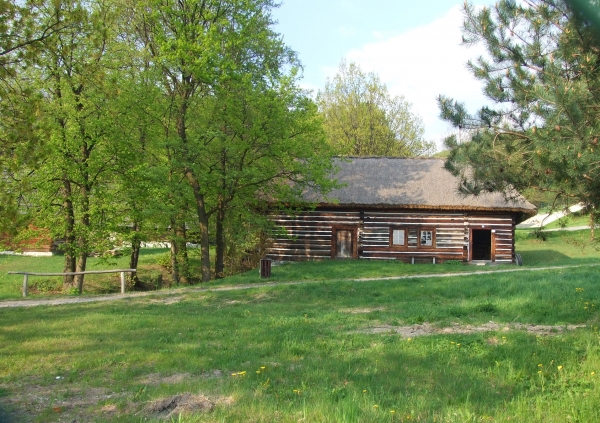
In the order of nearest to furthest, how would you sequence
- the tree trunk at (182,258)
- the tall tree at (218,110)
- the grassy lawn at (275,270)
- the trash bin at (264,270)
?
1. the tall tree at (218,110)
2. the trash bin at (264,270)
3. the grassy lawn at (275,270)
4. the tree trunk at (182,258)

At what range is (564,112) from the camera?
6227 millimetres

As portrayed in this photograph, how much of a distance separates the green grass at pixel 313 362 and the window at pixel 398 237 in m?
14.5

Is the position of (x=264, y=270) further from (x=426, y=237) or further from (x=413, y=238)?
(x=426, y=237)

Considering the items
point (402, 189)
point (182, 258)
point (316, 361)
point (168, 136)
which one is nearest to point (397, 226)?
point (402, 189)

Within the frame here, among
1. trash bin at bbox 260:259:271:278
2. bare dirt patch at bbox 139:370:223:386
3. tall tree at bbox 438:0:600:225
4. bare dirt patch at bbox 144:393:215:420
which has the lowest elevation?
bare dirt patch at bbox 139:370:223:386

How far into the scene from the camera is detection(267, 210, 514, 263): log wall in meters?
28.0

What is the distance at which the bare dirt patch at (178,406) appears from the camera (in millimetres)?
5520

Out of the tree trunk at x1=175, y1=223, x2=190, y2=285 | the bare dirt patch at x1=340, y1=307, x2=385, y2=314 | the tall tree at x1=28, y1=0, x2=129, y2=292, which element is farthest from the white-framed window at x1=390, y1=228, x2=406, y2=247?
the bare dirt patch at x1=340, y1=307, x2=385, y2=314

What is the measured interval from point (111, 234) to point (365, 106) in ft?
101

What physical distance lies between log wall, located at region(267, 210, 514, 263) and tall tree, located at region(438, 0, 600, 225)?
1849cm

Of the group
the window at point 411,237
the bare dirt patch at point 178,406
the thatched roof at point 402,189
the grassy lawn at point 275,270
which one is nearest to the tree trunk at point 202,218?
the grassy lawn at point 275,270

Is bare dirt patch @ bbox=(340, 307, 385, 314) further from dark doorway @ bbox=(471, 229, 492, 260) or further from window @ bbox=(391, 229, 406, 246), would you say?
dark doorway @ bbox=(471, 229, 492, 260)

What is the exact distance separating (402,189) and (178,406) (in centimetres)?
2475

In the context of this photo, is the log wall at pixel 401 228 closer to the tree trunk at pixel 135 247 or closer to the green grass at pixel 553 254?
the green grass at pixel 553 254
